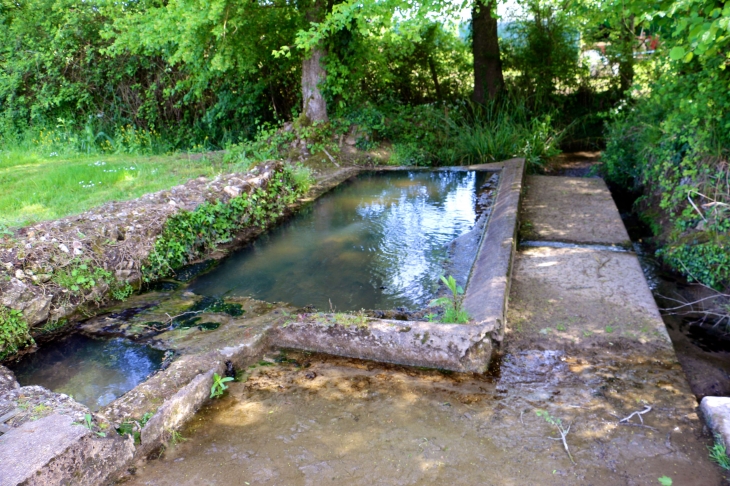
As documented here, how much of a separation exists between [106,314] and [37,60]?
373 inches

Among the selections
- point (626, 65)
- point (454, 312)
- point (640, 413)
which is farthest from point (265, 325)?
point (626, 65)

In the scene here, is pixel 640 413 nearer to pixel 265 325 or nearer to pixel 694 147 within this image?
pixel 265 325

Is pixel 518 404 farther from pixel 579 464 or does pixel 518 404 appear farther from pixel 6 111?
pixel 6 111

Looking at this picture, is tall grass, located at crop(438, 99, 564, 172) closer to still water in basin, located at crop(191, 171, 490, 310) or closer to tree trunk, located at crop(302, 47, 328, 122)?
A: still water in basin, located at crop(191, 171, 490, 310)

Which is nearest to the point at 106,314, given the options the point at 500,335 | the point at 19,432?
the point at 19,432

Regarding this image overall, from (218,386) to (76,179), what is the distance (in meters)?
5.54

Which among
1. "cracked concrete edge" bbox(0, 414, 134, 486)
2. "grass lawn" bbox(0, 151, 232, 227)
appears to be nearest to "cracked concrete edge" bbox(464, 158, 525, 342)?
"cracked concrete edge" bbox(0, 414, 134, 486)

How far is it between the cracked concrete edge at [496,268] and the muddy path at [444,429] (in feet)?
1.04

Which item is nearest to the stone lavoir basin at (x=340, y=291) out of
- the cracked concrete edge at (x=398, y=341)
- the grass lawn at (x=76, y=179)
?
the cracked concrete edge at (x=398, y=341)

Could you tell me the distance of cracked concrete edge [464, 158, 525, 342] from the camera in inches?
133

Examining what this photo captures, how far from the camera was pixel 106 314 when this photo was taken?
A: 4.16 metres

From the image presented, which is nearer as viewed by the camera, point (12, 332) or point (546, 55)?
point (12, 332)

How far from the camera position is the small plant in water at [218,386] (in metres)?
3.02

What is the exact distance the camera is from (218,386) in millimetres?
3070
